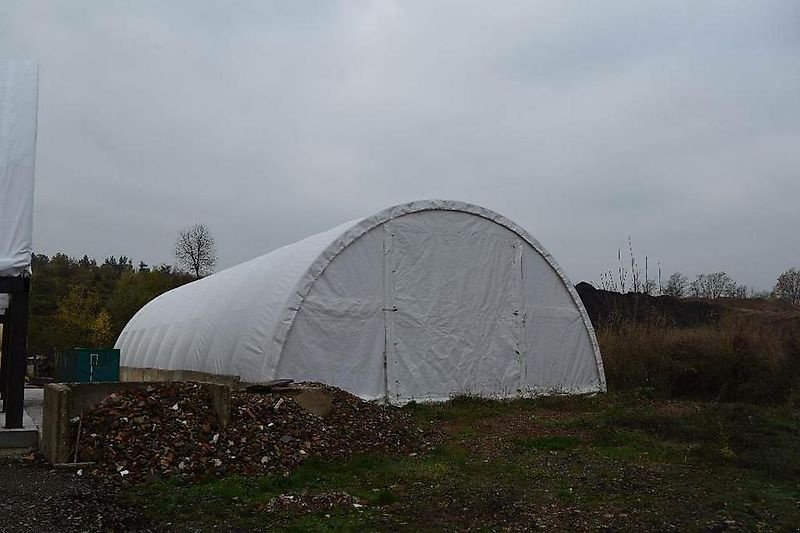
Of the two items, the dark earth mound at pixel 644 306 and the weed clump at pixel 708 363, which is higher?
the dark earth mound at pixel 644 306

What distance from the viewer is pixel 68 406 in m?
9.38

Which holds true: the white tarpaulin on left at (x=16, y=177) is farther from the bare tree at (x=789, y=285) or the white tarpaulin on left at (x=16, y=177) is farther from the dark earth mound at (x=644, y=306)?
the bare tree at (x=789, y=285)

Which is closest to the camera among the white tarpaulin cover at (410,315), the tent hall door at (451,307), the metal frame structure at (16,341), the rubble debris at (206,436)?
the rubble debris at (206,436)

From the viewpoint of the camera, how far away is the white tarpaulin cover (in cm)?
1394

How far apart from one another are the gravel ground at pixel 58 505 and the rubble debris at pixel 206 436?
438mm

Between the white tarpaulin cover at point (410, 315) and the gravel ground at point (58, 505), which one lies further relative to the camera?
the white tarpaulin cover at point (410, 315)

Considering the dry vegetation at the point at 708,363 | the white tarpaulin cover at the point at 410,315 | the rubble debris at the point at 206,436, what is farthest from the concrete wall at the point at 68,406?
the dry vegetation at the point at 708,363

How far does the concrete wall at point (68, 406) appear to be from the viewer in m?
9.23

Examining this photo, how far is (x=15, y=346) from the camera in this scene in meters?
10.7

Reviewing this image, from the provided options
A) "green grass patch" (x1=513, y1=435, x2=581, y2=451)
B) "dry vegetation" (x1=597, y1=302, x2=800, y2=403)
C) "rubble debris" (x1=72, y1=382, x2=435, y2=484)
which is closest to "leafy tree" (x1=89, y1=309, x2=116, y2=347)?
"dry vegetation" (x1=597, y1=302, x2=800, y2=403)

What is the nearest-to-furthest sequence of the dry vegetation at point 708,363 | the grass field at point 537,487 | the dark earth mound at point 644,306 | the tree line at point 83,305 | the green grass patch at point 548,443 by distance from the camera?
1. the grass field at point 537,487
2. the green grass patch at point 548,443
3. the dry vegetation at point 708,363
4. the dark earth mound at point 644,306
5. the tree line at point 83,305

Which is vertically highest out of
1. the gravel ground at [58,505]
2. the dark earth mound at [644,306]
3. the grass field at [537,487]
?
the dark earth mound at [644,306]

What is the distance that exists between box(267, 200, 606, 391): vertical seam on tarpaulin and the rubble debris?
9.35 ft

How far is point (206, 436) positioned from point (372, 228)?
6586mm
